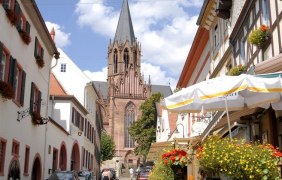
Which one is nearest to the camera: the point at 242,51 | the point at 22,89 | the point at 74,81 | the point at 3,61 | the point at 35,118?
the point at 242,51

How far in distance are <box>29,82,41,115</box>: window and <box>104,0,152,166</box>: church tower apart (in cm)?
7355

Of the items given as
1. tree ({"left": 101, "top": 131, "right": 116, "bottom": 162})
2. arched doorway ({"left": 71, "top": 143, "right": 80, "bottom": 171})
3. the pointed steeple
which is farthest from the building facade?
the pointed steeple

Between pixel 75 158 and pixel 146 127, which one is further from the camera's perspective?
pixel 146 127

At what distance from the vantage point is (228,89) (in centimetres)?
863

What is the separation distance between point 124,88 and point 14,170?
8247 centimetres

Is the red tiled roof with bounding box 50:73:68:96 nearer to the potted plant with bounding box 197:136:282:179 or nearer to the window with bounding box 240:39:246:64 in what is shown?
the window with bounding box 240:39:246:64

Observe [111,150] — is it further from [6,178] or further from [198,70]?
[6,178]

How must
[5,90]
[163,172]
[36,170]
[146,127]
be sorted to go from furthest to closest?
[146,127] < [36,170] < [5,90] < [163,172]

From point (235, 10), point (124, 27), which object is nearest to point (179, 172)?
point (235, 10)

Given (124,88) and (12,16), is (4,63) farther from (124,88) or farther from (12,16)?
(124,88)

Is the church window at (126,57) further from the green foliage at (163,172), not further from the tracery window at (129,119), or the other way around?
the green foliage at (163,172)

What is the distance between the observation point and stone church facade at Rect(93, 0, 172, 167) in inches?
3890

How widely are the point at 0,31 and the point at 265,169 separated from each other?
12072 millimetres

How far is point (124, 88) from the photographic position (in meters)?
101
